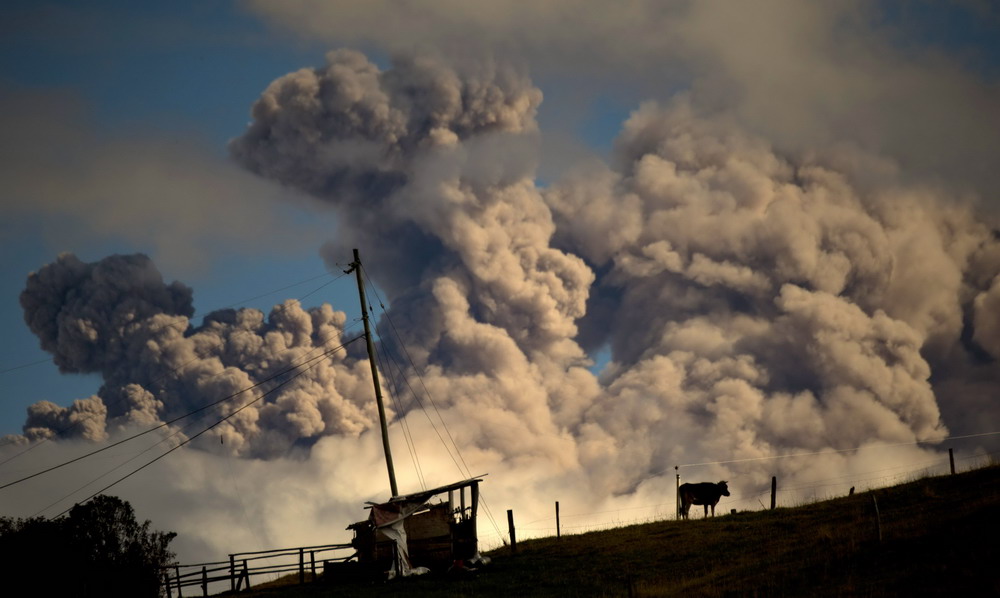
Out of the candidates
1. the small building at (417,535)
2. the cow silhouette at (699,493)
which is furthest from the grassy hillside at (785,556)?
the cow silhouette at (699,493)

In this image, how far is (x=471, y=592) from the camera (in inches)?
1183

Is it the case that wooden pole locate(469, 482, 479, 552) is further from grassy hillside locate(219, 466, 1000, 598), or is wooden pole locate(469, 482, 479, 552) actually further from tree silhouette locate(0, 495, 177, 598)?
tree silhouette locate(0, 495, 177, 598)

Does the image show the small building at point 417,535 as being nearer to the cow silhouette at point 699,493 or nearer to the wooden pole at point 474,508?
the wooden pole at point 474,508

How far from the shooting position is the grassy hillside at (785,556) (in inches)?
851

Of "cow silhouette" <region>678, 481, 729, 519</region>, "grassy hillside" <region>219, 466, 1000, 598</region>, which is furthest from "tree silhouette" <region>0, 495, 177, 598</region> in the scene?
"cow silhouette" <region>678, 481, 729, 519</region>

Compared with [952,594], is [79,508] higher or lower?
higher

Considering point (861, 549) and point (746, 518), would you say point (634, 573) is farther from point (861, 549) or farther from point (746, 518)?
point (746, 518)

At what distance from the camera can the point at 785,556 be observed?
1091 inches

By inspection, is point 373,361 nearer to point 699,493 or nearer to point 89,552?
point 89,552

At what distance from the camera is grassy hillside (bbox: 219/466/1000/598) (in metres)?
21.6

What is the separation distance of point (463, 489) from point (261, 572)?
9.91m

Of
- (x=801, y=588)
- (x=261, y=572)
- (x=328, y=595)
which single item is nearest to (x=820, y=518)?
(x=801, y=588)

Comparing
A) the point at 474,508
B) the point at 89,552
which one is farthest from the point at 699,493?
the point at 89,552

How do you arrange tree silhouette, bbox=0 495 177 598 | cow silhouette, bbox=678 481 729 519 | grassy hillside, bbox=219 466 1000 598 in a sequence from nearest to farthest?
grassy hillside, bbox=219 466 1000 598, tree silhouette, bbox=0 495 177 598, cow silhouette, bbox=678 481 729 519
